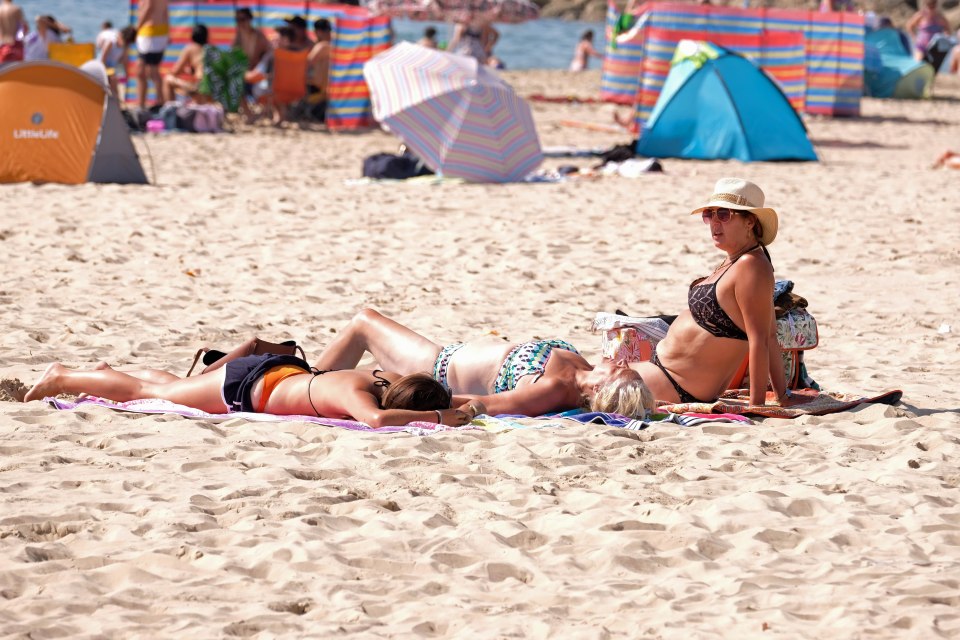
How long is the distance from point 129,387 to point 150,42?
10439 millimetres

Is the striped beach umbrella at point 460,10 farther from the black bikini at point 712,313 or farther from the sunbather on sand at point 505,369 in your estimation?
the black bikini at point 712,313

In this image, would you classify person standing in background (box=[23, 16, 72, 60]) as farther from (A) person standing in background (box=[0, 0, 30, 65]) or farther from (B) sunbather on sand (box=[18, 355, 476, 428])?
(B) sunbather on sand (box=[18, 355, 476, 428])

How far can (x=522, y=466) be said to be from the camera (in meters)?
4.12

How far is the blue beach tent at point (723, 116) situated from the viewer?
12.5m

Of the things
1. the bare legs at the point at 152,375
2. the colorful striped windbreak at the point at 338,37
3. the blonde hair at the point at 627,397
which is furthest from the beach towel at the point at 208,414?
the colorful striped windbreak at the point at 338,37

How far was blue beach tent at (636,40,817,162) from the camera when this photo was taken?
12461mm

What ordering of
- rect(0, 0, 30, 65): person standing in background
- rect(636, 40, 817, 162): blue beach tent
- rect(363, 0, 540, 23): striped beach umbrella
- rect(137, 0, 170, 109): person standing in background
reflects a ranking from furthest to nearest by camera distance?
rect(363, 0, 540, 23): striped beach umbrella, rect(137, 0, 170, 109): person standing in background, rect(0, 0, 30, 65): person standing in background, rect(636, 40, 817, 162): blue beach tent

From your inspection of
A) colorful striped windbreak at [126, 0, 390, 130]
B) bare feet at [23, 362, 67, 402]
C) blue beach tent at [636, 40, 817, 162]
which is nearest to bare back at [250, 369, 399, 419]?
bare feet at [23, 362, 67, 402]

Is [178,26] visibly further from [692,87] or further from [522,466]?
[522,466]

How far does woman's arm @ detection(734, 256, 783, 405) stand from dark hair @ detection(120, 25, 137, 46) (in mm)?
12065

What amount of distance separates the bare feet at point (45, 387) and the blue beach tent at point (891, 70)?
16.6 meters

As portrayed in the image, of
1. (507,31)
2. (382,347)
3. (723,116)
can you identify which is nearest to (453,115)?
(723,116)

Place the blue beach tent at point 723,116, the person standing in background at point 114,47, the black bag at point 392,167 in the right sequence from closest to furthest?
the black bag at point 392,167 → the blue beach tent at point 723,116 → the person standing in background at point 114,47

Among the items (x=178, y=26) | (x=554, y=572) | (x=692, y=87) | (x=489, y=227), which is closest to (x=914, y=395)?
(x=554, y=572)
